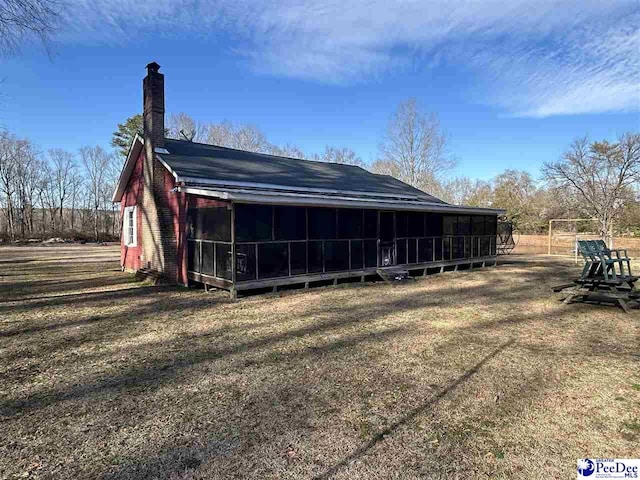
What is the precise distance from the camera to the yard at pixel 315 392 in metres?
2.63

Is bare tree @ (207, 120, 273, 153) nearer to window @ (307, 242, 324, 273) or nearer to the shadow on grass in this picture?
window @ (307, 242, 324, 273)

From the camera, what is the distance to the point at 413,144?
3056 centimetres

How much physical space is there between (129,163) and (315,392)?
12068mm

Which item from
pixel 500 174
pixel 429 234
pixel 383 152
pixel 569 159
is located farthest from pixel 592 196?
pixel 500 174

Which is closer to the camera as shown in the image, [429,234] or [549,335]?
[549,335]

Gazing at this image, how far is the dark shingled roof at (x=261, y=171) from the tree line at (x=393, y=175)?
42.3 ft

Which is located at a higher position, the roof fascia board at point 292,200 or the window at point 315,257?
the roof fascia board at point 292,200

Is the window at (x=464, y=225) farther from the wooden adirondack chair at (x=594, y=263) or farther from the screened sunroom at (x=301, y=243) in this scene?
the wooden adirondack chair at (x=594, y=263)

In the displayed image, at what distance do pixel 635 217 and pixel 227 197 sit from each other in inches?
1153

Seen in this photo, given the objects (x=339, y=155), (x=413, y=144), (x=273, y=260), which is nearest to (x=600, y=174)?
(x=413, y=144)

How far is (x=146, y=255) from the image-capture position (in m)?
12.1

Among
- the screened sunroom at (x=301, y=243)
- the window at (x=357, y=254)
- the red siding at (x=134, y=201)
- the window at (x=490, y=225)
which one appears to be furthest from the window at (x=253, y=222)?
the window at (x=490, y=225)

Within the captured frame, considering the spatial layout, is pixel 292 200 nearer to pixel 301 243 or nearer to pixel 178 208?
pixel 301 243

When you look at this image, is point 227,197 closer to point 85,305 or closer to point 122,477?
point 85,305
